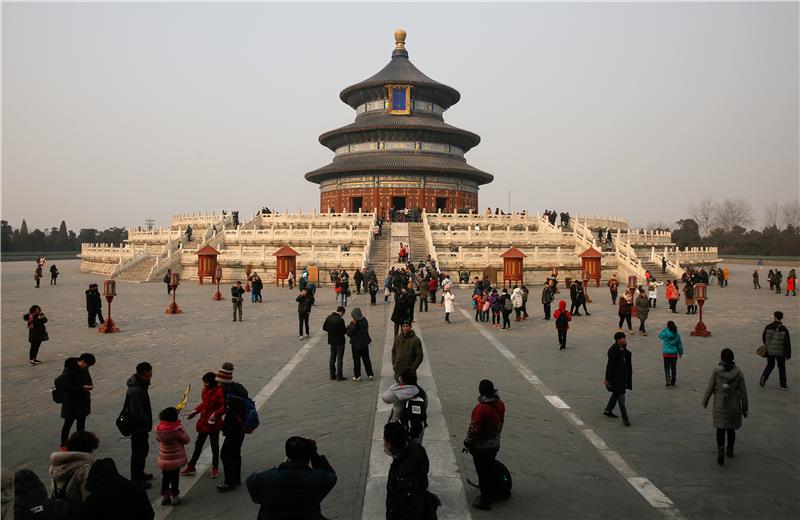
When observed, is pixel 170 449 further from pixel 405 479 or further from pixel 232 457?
pixel 405 479

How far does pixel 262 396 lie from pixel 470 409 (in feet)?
12.3

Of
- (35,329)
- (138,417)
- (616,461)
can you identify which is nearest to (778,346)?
(616,461)

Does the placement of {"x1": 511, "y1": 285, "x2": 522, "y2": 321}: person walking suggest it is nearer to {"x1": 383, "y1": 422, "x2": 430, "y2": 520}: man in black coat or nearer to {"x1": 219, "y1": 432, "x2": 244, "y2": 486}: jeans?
{"x1": 219, "y1": 432, "x2": 244, "y2": 486}: jeans

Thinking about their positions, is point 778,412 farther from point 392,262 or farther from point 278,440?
point 392,262

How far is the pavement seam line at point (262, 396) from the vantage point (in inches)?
246

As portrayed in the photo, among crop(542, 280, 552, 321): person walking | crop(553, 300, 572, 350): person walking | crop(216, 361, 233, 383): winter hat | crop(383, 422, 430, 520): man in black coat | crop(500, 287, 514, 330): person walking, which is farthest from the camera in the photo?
crop(542, 280, 552, 321): person walking

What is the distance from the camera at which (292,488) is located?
4.18 m

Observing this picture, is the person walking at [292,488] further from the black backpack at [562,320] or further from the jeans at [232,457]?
the black backpack at [562,320]

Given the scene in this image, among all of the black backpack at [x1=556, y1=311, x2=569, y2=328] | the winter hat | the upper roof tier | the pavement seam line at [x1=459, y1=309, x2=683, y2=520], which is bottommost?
the pavement seam line at [x1=459, y1=309, x2=683, y2=520]

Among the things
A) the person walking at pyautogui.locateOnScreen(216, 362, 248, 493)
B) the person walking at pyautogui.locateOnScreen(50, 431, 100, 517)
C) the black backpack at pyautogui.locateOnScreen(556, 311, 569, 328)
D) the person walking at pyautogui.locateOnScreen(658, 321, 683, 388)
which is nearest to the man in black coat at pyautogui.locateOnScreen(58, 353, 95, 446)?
the person walking at pyautogui.locateOnScreen(216, 362, 248, 493)

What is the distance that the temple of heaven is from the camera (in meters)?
52.3

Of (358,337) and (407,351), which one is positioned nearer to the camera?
(407,351)

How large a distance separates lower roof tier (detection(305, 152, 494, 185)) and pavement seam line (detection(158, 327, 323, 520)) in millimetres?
35686

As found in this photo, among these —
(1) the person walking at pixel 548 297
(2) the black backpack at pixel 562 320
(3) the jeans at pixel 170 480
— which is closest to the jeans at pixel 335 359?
(3) the jeans at pixel 170 480
